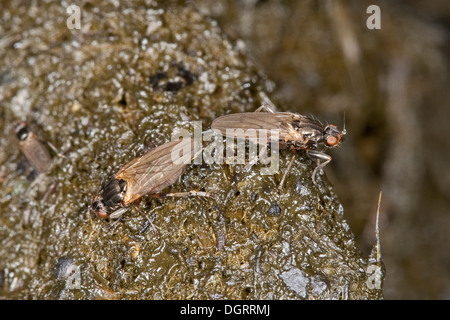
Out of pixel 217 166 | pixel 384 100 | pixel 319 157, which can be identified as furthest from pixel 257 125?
pixel 384 100

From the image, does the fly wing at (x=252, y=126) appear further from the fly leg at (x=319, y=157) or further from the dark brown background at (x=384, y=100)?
the dark brown background at (x=384, y=100)

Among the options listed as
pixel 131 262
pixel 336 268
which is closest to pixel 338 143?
pixel 336 268

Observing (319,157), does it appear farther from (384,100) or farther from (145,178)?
(384,100)

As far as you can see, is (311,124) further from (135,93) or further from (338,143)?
(135,93)

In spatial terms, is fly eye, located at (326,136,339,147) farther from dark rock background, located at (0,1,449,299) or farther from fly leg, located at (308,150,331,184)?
dark rock background, located at (0,1,449,299)

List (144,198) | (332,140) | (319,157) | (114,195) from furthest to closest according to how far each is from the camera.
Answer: (332,140) < (319,157) < (144,198) < (114,195)

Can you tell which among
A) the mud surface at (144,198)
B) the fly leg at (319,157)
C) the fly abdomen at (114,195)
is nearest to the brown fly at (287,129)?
the fly leg at (319,157)
